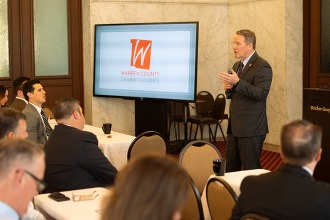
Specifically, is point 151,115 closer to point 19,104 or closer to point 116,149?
point 19,104

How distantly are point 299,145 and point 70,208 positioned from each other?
1.44 metres

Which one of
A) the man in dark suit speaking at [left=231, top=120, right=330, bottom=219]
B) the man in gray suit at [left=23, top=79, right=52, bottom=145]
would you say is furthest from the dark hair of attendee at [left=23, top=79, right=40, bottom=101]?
the man in dark suit speaking at [left=231, top=120, right=330, bottom=219]

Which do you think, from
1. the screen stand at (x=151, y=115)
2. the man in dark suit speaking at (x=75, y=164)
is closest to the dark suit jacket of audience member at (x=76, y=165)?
the man in dark suit speaking at (x=75, y=164)

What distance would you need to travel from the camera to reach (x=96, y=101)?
1032 cm

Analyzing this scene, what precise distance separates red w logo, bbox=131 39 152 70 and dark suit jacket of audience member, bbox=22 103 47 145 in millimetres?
3133

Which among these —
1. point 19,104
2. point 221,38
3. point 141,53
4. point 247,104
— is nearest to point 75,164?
point 247,104

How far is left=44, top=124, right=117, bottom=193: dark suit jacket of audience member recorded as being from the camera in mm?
4422

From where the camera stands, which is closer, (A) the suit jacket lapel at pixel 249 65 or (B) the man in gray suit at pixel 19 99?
(A) the suit jacket lapel at pixel 249 65

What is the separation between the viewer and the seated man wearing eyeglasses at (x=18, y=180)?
7.55 ft

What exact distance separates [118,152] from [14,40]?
454 cm

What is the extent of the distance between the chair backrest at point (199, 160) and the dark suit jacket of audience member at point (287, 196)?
1998mm

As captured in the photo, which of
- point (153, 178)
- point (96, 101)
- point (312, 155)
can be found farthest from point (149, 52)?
point (153, 178)

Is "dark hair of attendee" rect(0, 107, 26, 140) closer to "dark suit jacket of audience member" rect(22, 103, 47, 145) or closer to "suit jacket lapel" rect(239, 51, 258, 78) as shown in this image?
"dark suit jacket of audience member" rect(22, 103, 47, 145)

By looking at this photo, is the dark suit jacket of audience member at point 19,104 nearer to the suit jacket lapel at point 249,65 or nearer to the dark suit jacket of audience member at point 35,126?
the dark suit jacket of audience member at point 35,126
